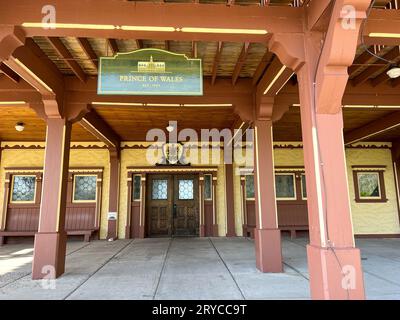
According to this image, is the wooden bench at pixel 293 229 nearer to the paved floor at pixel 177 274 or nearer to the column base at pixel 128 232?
the paved floor at pixel 177 274

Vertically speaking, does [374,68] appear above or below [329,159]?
above

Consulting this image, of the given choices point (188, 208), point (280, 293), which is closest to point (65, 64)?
point (280, 293)

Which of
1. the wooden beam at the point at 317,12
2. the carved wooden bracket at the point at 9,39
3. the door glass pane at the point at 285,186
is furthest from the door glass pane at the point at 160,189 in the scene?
the wooden beam at the point at 317,12

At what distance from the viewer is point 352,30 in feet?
8.75

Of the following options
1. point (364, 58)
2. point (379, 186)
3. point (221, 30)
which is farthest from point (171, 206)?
point (221, 30)

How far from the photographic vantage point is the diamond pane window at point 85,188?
980 centimetres

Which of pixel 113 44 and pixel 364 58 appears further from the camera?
pixel 364 58

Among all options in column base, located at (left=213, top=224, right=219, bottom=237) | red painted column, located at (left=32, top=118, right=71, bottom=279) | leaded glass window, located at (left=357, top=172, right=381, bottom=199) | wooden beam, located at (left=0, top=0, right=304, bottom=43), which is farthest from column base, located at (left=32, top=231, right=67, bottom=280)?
leaded glass window, located at (left=357, top=172, right=381, bottom=199)

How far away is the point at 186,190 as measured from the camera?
10148mm

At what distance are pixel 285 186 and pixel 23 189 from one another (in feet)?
26.3

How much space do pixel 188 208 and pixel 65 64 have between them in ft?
20.2

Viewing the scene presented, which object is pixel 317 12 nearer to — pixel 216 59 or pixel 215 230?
pixel 216 59

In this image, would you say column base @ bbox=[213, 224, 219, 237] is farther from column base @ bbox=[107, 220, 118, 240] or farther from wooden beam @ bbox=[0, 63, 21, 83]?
wooden beam @ bbox=[0, 63, 21, 83]
